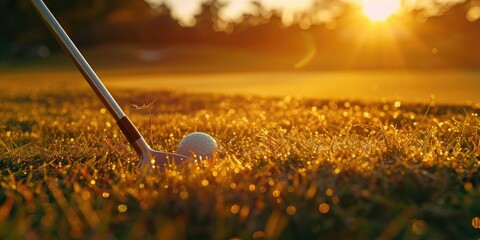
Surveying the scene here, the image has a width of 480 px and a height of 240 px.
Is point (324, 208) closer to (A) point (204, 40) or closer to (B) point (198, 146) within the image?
(B) point (198, 146)

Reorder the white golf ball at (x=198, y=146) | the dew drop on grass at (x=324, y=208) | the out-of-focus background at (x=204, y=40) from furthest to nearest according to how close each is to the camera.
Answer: the out-of-focus background at (x=204, y=40)
the white golf ball at (x=198, y=146)
the dew drop on grass at (x=324, y=208)

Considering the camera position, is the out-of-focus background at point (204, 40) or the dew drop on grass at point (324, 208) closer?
the dew drop on grass at point (324, 208)

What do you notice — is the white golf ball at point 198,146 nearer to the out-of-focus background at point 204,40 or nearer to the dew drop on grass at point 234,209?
the dew drop on grass at point 234,209

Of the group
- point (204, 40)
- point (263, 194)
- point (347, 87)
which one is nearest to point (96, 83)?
point (263, 194)

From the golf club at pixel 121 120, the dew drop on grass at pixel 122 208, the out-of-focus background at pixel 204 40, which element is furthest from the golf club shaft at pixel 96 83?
the out-of-focus background at pixel 204 40

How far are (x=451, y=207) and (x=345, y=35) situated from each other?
156ft

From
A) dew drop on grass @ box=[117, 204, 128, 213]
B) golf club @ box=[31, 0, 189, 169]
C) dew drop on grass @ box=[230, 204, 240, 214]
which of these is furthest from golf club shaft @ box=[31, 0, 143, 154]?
dew drop on grass @ box=[230, 204, 240, 214]

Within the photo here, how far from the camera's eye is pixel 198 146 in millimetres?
3586

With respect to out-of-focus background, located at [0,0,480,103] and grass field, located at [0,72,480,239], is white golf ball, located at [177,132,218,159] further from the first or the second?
out-of-focus background, located at [0,0,480,103]

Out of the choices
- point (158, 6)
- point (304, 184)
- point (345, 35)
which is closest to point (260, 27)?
point (345, 35)

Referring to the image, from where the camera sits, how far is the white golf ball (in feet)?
11.6

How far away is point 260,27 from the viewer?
47.9 meters

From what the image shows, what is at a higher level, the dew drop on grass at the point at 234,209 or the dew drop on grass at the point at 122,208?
the dew drop on grass at the point at 122,208

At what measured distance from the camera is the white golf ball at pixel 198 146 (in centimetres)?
354
